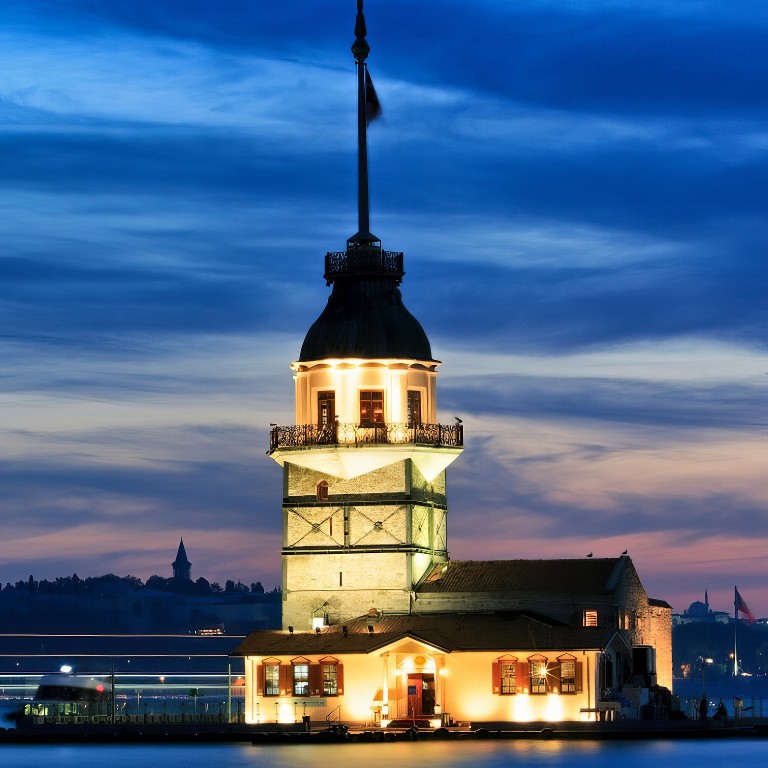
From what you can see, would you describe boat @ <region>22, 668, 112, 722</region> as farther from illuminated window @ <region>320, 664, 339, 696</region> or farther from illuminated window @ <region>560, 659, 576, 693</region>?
illuminated window @ <region>560, 659, 576, 693</region>

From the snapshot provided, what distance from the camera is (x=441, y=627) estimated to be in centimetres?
9588

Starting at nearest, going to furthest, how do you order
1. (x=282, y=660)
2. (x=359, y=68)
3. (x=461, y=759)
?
(x=461, y=759), (x=282, y=660), (x=359, y=68)

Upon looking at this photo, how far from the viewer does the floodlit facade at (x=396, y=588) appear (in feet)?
306

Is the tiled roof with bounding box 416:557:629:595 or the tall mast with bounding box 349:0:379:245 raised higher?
the tall mast with bounding box 349:0:379:245

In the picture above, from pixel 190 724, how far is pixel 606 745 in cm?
1742

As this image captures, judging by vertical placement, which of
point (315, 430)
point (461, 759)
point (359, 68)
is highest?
point (359, 68)

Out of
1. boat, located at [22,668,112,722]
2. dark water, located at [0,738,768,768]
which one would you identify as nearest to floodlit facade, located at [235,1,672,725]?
dark water, located at [0,738,768,768]

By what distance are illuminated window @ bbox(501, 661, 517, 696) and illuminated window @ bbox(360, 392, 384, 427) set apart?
1319 centimetres

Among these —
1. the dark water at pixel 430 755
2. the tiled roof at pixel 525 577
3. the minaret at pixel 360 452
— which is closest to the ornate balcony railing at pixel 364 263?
the minaret at pixel 360 452

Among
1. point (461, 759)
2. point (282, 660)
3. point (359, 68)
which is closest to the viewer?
point (461, 759)

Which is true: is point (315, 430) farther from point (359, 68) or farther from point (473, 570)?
point (359, 68)

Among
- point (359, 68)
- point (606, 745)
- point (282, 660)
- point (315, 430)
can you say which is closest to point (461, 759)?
point (606, 745)

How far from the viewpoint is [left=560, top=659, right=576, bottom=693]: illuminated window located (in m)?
92.2

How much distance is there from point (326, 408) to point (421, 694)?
14.1 metres
